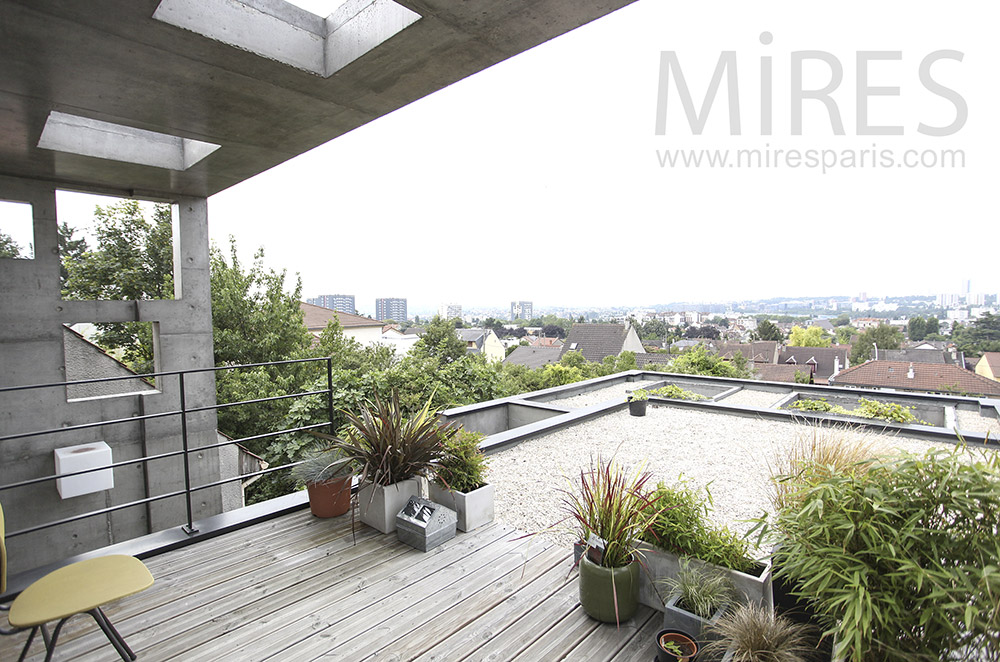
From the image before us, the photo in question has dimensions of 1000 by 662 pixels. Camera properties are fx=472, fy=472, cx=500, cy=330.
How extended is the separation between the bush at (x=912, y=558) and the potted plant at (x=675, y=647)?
19.1 inches

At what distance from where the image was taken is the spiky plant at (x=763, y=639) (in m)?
1.45

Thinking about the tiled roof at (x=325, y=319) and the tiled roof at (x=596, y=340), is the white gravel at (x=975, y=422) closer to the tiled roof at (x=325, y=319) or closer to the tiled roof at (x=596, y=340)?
the tiled roof at (x=596, y=340)

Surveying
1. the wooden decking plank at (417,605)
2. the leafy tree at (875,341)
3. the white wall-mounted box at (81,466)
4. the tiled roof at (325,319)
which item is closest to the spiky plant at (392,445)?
the wooden decking plank at (417,605)

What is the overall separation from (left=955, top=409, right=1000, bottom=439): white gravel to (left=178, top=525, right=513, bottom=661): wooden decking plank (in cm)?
647

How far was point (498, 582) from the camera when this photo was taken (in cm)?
230

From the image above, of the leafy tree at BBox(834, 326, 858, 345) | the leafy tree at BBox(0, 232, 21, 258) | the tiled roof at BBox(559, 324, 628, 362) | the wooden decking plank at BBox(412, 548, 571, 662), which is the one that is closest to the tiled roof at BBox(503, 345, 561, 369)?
the tiled roof at BBox(559, 324, 628, 362)

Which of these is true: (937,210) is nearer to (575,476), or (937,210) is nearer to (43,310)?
(575,476)

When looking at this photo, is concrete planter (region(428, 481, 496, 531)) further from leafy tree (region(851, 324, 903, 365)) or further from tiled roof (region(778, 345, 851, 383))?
leafy tree (region(851, 324, 903, 365))

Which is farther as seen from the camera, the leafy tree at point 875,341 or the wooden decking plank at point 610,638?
the leafy tree at point 875,341

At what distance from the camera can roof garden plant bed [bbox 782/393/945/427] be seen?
564 centimetres

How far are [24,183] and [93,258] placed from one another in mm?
9021

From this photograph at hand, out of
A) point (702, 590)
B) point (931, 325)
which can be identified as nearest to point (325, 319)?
point (702, 590)

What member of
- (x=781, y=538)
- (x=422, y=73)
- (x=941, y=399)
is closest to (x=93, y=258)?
(x=422, y=73)

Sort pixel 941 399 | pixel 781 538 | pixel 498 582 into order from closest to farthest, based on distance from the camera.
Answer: pixel 781 538
pixel 498 582
pixel 941 399
